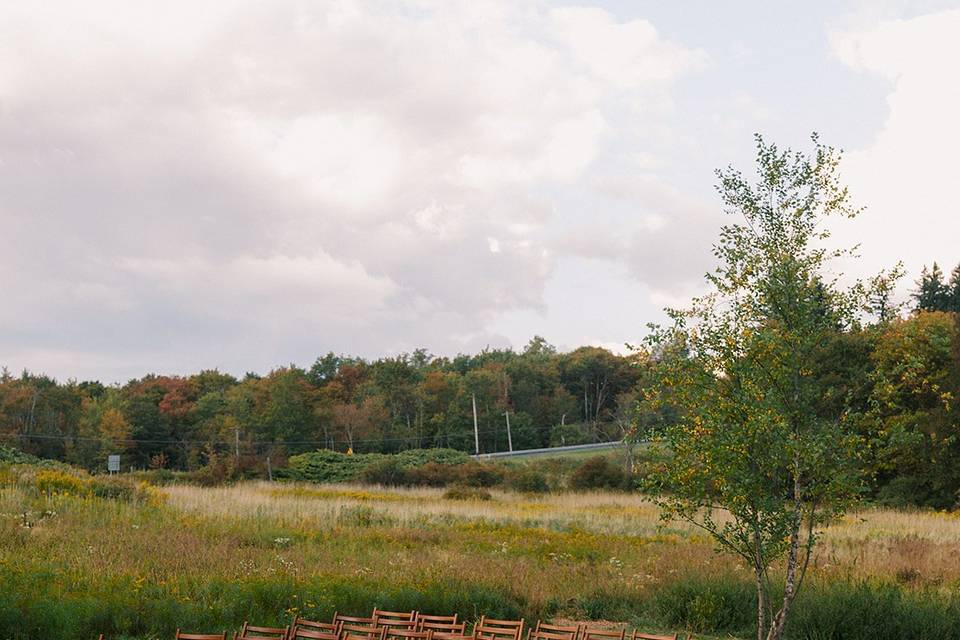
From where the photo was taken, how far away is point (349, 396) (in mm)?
77938

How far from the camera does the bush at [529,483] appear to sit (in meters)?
38.0

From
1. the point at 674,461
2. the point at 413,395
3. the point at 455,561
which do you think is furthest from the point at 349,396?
the point at 674,461

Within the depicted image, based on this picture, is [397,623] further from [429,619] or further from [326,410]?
[326,410]

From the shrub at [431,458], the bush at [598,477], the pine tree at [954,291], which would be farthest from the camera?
the pine tree at [954,291]

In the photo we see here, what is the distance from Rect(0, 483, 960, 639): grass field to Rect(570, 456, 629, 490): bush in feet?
48.7

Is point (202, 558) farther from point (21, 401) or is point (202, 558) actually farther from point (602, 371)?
point (602, 371)

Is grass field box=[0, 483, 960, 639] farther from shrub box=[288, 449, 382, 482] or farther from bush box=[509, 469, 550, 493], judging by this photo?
shrub box=[288, 449, 382, 482]

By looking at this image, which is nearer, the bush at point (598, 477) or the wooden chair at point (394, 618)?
the wooden chair at point (394, 618)

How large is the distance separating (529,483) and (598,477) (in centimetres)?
304

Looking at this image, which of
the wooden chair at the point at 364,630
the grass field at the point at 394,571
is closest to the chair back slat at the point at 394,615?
the wooden chair at the point at 364,630

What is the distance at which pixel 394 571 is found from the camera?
1558 centimetres

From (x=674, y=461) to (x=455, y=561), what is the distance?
21.8ft

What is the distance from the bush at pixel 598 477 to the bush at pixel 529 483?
1399mm

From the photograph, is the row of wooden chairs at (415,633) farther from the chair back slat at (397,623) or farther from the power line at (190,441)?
the power line at (190,441)
